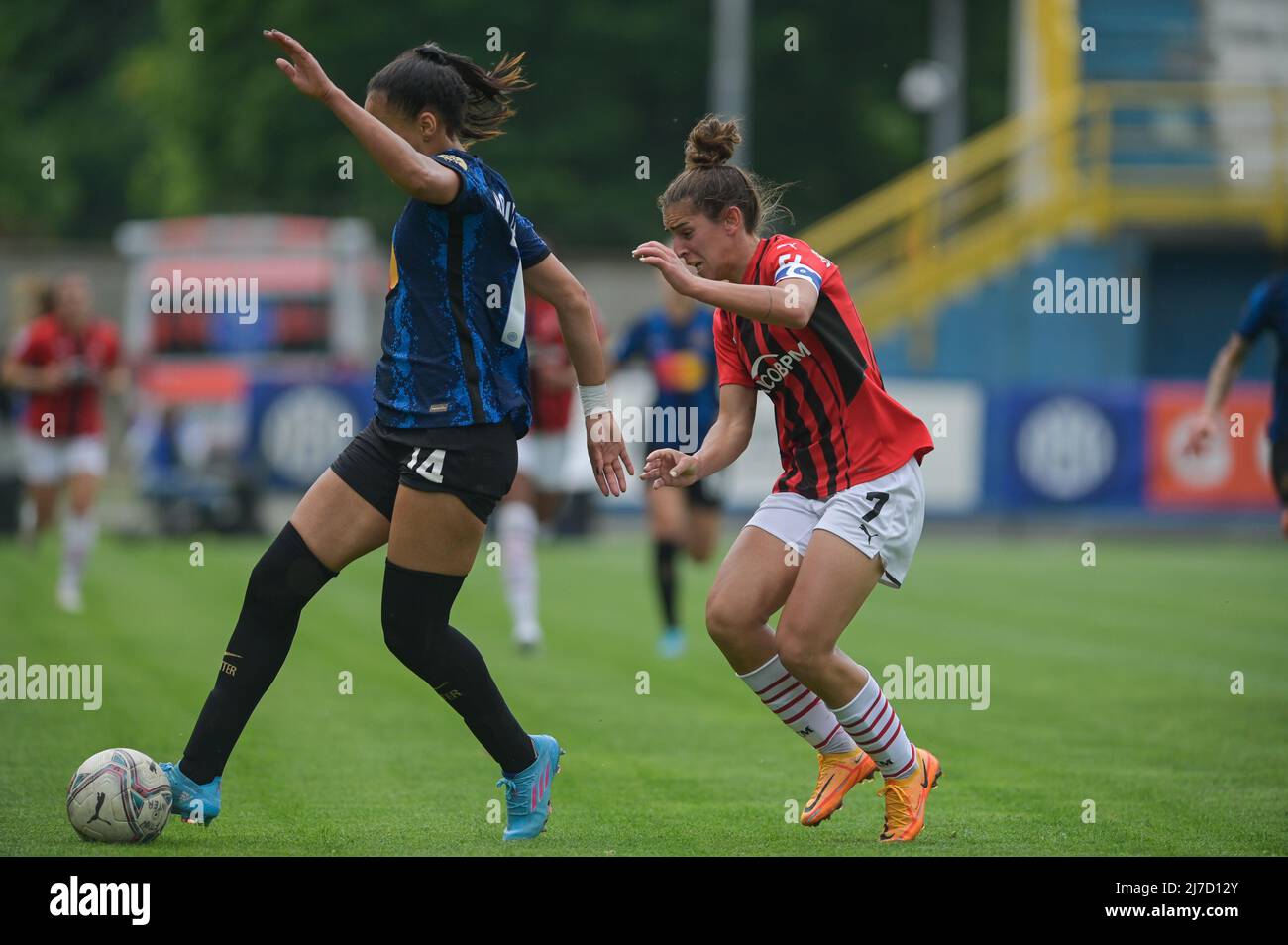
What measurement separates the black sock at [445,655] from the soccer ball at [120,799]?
82 cm

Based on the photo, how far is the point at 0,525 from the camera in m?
20.2

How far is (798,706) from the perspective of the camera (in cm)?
627

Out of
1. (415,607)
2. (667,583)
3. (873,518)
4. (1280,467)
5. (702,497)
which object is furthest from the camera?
(702,497)

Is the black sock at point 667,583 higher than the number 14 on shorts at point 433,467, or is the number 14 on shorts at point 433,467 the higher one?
the number 14 on shorts at point 433,467

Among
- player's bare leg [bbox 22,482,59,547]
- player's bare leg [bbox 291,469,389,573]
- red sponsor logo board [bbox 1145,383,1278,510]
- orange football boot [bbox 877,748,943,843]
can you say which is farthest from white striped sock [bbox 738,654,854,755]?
red sponsor logo board [bbox 1145,383,1278,510]

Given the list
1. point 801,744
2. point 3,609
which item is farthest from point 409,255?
point 3,609

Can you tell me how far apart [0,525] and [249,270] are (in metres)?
6.82

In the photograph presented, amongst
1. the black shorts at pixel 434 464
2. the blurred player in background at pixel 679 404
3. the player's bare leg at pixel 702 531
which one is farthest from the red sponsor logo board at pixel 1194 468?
the black shorts at pixel 434 464

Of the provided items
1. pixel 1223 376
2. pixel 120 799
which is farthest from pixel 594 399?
pixel 1223 376

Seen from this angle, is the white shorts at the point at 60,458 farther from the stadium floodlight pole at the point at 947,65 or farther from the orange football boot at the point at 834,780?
the stadium floodlight pole at the point at 947,65

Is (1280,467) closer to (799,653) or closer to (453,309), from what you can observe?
(799,653)

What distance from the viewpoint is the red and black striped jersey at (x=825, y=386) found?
19.6ft

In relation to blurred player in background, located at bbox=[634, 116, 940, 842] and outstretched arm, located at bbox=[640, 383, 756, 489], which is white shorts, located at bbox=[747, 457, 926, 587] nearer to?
blurred player in background, located at bbox=[634, 116, 940, 842]

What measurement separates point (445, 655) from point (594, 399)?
2.94ft
